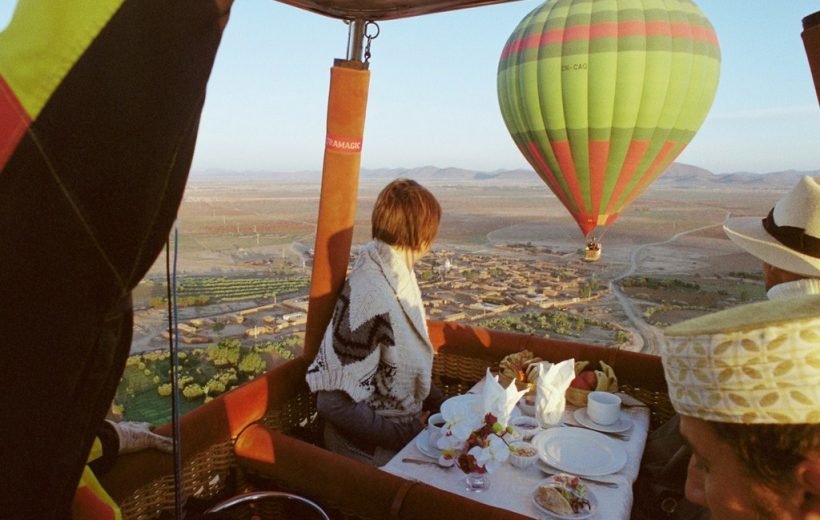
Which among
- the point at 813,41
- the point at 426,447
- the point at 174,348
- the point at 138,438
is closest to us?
the point at 174,348

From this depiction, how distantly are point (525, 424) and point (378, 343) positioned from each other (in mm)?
650

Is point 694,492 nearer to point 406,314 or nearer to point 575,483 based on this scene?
point 575,483

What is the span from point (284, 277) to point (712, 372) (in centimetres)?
1834

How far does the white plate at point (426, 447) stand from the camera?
1.68m

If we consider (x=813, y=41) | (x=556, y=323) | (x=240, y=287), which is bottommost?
(x=240, y=287)

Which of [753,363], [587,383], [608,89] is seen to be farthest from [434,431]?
[608,89]

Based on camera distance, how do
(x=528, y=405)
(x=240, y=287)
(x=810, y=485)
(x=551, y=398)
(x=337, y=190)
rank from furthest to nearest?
(x=240, y=287) < (x=337, y=190) < (x=528, y=405) < (x=551, y=398) < (x=810, y=485)

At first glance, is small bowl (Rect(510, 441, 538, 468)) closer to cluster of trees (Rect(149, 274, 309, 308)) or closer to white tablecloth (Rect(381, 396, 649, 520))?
white tablecloth (Rect(381, 396, 649, 520))

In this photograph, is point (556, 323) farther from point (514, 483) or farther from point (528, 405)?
point (514, 483)

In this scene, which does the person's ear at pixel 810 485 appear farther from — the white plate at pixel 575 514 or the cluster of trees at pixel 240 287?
the cluster of trees at pixel 240 287

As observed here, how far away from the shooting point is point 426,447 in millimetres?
1722

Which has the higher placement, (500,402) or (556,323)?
(500,402)

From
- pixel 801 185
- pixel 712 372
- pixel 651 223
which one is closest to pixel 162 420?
pixel 712 372

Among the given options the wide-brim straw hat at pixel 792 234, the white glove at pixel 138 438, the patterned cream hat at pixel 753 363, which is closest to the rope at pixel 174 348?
the white glove at pixel 138 438
